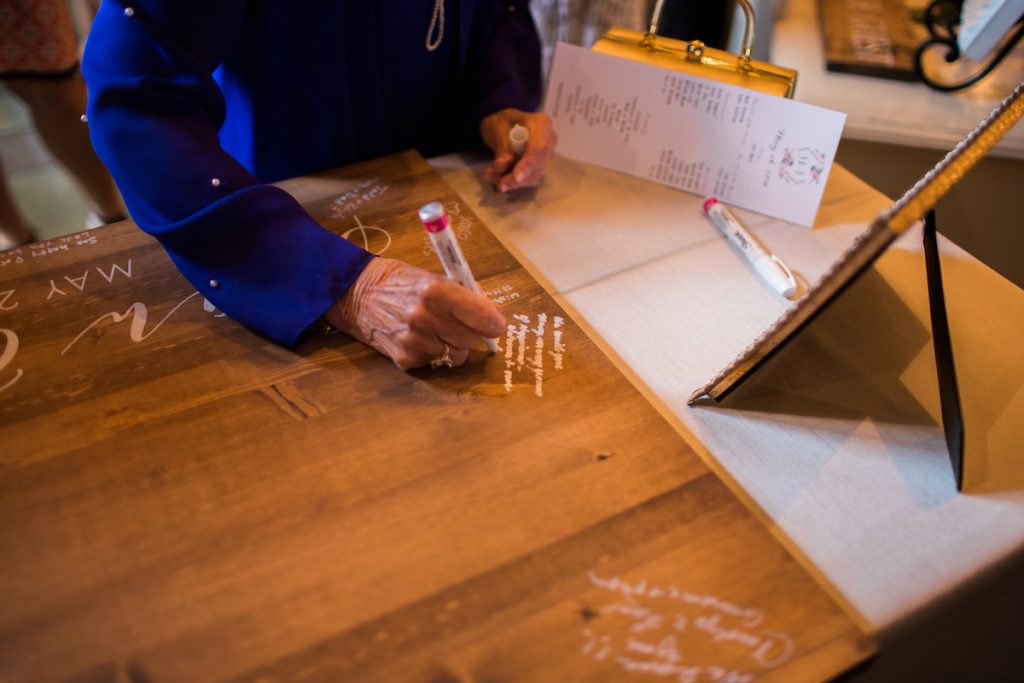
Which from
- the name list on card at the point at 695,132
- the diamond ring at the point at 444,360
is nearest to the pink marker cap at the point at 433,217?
the diamond ring at the point at 444,360

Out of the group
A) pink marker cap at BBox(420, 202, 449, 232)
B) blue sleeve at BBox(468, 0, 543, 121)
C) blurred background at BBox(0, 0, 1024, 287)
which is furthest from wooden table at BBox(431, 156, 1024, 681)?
blurred background at BBox(0, 0, 1024, 287)

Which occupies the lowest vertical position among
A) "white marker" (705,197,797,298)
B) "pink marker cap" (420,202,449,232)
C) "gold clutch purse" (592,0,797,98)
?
"white marker" (705,197,797,298)

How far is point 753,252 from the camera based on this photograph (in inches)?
36.0

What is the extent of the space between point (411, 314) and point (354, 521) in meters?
0.21

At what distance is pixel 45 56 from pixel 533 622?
5.90 feet

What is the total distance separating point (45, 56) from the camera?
5.42 feet

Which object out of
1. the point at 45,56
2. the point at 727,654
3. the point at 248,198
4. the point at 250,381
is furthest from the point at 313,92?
the point at 45,56

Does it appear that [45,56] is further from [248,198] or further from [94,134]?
[248,198]

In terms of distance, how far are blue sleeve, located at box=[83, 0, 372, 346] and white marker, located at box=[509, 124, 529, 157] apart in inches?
12.9

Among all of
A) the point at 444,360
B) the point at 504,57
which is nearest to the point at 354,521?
the point at 444,360

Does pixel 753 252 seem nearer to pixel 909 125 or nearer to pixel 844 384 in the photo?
pixel 844 384

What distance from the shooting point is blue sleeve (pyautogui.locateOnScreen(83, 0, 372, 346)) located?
2.49 ft

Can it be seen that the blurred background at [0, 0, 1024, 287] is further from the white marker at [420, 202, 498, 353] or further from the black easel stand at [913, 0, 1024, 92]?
the white marker at [420, 202, 498, 353]
